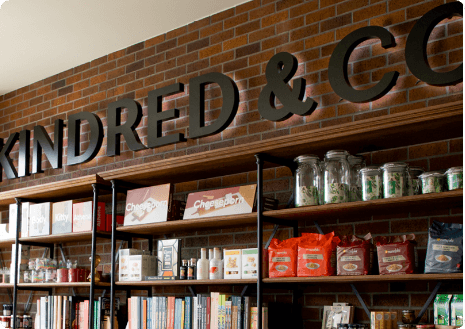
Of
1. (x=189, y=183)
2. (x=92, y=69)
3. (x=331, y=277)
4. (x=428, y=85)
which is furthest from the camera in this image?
(x=92, y=69)

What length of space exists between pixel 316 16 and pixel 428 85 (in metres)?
0.86

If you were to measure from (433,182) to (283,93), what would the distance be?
109 centimetres

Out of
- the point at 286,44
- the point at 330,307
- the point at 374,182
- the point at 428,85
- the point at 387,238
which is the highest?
the point at 286,44

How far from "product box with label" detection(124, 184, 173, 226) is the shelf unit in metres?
0.06

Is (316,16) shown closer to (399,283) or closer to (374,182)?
(374,182)

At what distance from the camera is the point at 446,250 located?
2416 millimetres

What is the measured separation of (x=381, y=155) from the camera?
299cm

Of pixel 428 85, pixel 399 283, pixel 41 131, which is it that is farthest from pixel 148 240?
pixel 428 85

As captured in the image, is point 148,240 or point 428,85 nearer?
point 428,85

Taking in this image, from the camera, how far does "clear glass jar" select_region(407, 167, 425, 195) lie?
2.63 m

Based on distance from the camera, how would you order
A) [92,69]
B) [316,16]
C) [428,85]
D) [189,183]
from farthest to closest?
1. [92,69]
2. [189,183]
3. [316,16]
4. [428,85]

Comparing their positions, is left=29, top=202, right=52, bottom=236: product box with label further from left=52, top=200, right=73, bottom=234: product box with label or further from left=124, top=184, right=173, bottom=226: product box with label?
left=124, top=184, right=173, bottom=226: product box with label

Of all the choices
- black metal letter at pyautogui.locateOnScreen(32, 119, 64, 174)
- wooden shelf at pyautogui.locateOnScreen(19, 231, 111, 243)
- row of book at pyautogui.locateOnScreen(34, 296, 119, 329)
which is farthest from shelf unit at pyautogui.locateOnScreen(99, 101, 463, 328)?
black metal letter at pyautogui.locateOnScreen(32, 119, 64, 174)

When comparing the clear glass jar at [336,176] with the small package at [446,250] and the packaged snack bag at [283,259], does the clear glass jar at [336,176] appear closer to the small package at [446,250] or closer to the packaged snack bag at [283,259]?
the packaged snack bag at [283,259]
